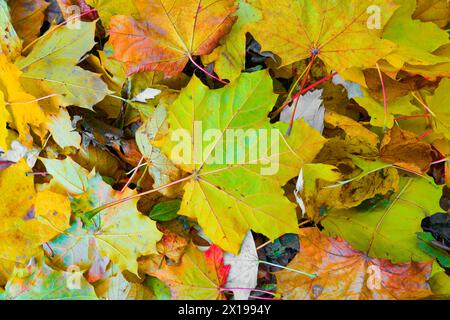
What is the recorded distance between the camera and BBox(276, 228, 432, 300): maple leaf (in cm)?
71

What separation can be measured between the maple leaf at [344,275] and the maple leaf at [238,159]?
0.08m

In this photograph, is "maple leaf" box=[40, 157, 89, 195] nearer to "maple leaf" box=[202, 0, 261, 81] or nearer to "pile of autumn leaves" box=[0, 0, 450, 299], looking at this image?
"pile of autumn leaves" box=[0, 0, 450, 299]

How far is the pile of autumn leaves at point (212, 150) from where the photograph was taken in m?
0.69

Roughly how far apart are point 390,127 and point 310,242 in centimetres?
24

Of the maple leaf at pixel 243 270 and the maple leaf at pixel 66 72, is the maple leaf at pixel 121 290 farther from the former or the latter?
the maple leaf at pixel 66 72

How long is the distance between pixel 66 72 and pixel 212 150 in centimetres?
29

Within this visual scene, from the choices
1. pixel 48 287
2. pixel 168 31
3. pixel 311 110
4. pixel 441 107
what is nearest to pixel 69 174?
pixel 48 287

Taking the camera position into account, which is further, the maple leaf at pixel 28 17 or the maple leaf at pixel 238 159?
the maple leaf at pixel 28 17

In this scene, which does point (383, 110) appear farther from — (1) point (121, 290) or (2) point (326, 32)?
(1) point (121, 290)

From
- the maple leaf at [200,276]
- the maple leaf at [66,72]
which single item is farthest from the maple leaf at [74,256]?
the maple leaf at [66,72]

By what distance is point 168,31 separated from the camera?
72cm

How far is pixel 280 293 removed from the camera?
0.76 metres

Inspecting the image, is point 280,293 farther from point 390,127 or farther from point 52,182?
point 52,182

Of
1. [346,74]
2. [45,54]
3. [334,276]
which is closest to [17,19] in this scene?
[45,54]
